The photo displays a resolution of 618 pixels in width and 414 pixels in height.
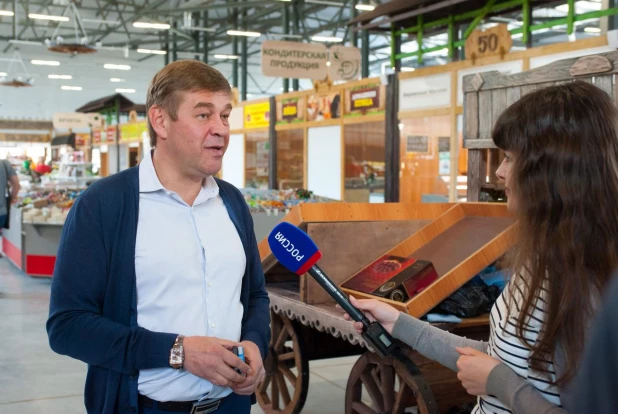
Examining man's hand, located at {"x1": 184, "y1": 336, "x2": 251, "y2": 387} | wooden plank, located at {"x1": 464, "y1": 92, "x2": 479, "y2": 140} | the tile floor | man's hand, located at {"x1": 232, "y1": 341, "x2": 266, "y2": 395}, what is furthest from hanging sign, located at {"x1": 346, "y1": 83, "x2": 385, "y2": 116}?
man's hand, located at {"x1": 184, "y1": 336, "x2": 251, "y2": 387}

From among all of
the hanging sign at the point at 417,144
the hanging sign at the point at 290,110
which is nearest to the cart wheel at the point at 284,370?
the hanging sign at the point at 417,144

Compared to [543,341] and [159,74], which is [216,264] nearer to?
[159,74]

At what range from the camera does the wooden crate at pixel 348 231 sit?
319 centimetres

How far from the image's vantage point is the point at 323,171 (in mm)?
12250

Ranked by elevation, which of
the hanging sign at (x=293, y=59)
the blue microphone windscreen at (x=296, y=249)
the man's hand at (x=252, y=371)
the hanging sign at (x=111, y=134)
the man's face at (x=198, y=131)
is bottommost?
the man's hand at (x=252, y=371)

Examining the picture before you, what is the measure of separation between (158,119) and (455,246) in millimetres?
1765

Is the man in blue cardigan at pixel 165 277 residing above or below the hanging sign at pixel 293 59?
below

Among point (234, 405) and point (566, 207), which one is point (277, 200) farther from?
point (566, 207)

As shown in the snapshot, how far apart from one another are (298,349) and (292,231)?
1.70 metres

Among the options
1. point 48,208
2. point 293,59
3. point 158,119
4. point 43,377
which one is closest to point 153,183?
point 158,119

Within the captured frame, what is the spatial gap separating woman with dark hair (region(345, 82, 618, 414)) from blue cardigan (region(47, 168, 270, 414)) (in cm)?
79

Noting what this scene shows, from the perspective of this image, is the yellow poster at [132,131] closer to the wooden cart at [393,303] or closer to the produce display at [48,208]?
the produce display at [48,208]

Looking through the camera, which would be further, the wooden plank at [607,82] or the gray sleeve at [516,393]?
the wooden plank at [607,82]

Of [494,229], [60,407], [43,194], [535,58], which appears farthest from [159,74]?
[43,194]
